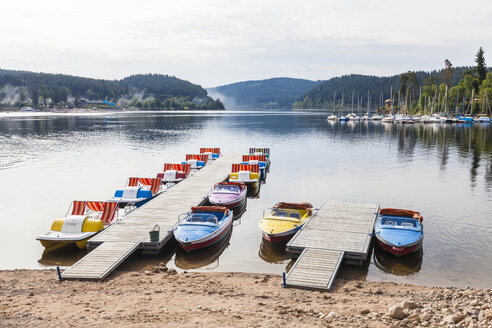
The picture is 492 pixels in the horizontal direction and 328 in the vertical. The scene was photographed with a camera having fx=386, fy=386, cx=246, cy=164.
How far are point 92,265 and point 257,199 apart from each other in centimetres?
2099

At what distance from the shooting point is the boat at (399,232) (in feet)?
71.9

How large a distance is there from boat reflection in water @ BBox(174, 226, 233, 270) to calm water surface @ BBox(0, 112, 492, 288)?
6 centimetres

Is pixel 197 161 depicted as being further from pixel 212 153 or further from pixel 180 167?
pixel 212 153

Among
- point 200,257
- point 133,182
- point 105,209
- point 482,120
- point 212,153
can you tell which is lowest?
point 200,257

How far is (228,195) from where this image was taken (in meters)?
32.9

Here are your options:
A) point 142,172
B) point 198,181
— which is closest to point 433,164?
point 198,181

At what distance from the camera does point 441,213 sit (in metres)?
32.1

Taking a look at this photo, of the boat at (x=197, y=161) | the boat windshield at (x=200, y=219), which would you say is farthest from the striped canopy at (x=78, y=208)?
the boat at (x=197, y=161)

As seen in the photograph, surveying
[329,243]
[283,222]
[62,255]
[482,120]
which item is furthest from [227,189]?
[482,120]

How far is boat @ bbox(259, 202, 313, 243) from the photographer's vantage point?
77.9 feet

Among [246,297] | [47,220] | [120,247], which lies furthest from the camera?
[47,220]

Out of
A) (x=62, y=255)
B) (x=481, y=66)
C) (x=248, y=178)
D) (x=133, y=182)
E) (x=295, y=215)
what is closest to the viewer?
(x=62, y=255)

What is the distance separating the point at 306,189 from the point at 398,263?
19.6m

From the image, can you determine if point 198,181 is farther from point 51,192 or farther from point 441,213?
point 441,213
